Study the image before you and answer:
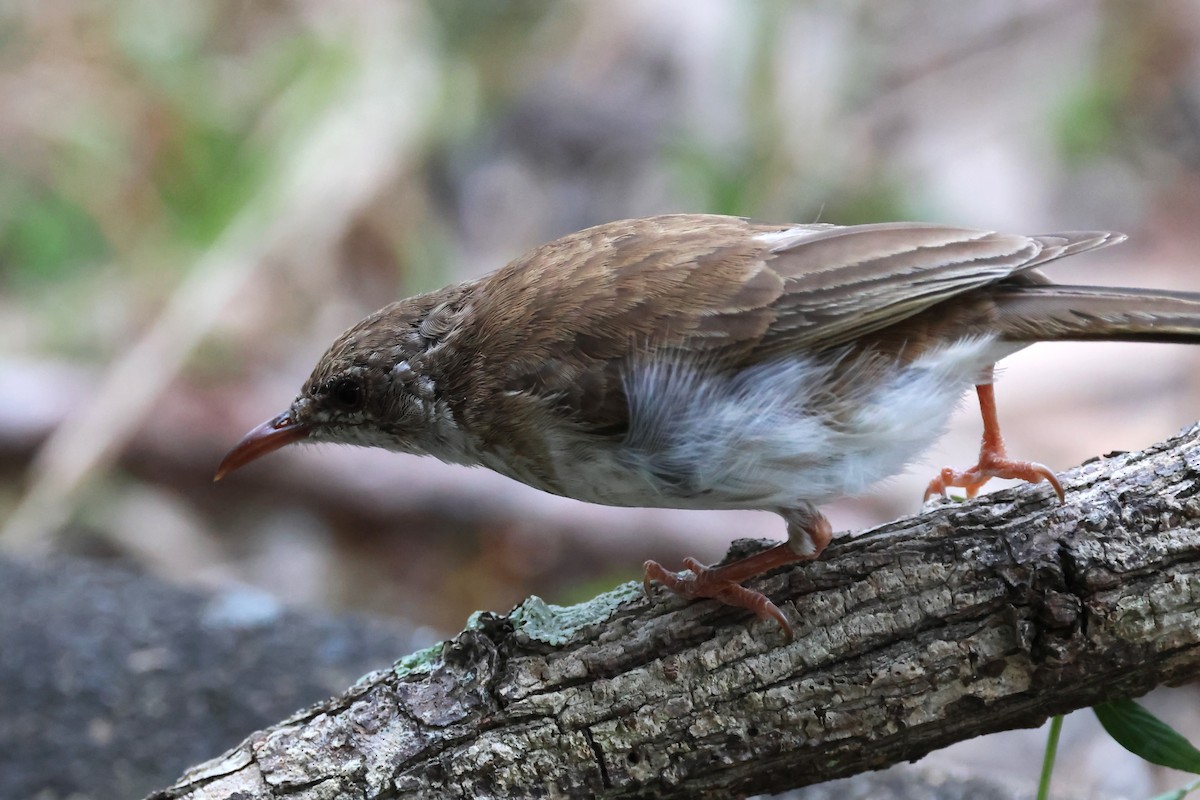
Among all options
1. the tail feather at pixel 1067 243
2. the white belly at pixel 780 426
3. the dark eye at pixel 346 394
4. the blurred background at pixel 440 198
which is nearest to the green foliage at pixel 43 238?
the blurred background at pixel 440 198

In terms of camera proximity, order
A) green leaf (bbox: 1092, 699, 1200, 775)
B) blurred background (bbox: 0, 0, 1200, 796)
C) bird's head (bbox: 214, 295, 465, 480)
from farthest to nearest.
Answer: blurred background (bbox: 0, 0, 1200, 796)
bird's head (bbox: 214, 295, 465, 480)
green leaf (bbox: 1092, 699, 1200, 775)

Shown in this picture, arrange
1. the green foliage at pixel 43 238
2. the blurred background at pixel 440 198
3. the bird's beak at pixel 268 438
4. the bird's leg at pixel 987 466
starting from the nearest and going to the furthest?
the bird's leg at pixel 987 466, the bird's beak at pixel 268 438, the blurred background at pixel 440 198, the green foliage at pixel 43 238

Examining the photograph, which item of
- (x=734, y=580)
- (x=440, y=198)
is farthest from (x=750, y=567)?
(x=440, y=198)

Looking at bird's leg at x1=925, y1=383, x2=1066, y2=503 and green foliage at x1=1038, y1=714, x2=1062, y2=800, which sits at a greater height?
bird's leg at x1=925, y1=383, x2=1066, y2=503

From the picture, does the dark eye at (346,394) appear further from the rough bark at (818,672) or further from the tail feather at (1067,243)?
the tail feather at (1067,243)

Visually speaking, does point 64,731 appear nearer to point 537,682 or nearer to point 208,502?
point 537,682

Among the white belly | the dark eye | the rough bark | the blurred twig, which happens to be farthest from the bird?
the blurred twig

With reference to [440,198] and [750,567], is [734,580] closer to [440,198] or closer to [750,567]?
[750,567]

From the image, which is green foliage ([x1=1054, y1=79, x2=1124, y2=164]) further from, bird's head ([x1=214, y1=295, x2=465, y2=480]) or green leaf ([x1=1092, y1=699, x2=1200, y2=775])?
green leaf ([x1=1092, y1=699, x2=1200, y2=775])
